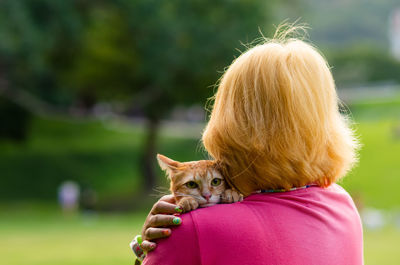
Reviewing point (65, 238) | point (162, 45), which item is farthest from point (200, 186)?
point (162, 45)

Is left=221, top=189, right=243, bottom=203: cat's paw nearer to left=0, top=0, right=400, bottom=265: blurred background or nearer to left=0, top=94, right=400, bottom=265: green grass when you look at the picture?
left=0, top=94, right=400, bottom=265: green grass

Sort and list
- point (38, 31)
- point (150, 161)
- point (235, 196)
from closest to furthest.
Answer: point (235, 196) < point (38, 31) < point (150, 161)

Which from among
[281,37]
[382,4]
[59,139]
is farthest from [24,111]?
[382,4]

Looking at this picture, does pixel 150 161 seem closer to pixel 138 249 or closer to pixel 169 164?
pixel 169 164

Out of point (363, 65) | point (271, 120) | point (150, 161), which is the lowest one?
point (271, 120)

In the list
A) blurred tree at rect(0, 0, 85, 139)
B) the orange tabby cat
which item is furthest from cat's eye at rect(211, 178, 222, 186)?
blurred tree at rect(0, 0, 85, 139)

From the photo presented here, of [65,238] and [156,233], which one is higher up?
[65,238]

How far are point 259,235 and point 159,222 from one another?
12.2 inches

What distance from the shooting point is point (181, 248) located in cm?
192

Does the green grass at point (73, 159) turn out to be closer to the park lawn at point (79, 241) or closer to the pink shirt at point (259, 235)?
the park lawn at point (79, 241)

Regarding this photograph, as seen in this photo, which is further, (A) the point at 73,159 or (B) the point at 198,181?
(A) the point at 73,159

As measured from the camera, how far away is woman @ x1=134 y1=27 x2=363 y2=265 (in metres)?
1.93

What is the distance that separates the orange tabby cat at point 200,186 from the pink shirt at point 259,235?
169mm

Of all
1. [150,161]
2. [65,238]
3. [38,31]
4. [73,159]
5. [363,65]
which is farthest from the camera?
[363,65]
